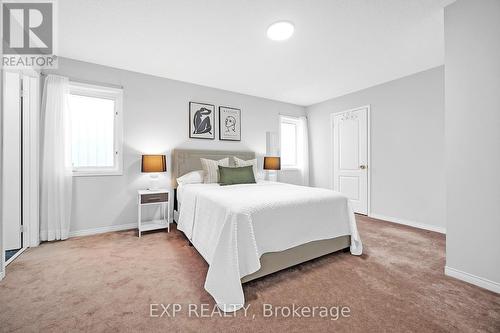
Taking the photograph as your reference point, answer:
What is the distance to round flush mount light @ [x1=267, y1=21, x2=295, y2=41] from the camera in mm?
2213

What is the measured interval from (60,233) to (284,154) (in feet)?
14.4

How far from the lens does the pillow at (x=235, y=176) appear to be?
3209 mm

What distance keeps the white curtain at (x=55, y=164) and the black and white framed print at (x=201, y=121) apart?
1756 millimetres

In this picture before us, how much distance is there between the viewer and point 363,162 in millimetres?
4203

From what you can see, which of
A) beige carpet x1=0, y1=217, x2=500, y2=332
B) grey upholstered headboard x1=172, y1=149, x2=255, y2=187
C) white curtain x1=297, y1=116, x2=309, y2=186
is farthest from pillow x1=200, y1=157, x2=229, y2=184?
white curtain x1=297, y1=116, x2=309, y2=186

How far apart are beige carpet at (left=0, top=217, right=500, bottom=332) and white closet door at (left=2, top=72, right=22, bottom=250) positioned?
31 centimetres

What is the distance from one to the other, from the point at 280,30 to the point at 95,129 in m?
3.02

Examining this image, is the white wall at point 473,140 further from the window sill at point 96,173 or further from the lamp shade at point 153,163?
the window sill at point 96,173

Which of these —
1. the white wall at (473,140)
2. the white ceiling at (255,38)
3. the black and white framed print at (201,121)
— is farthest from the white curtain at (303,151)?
the white wall at (473,140)

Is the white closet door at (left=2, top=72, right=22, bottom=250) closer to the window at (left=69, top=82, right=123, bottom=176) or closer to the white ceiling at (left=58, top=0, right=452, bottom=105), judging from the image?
the window at (left=69, top=82, right=123, bottom=176)

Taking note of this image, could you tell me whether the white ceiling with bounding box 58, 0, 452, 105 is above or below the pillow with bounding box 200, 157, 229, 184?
above

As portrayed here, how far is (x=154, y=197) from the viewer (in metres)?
3.09

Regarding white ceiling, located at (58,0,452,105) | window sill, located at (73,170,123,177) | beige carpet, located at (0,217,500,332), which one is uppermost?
white ceiling, located at (58,0,452,105)

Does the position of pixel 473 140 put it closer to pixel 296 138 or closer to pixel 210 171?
pixel 210 171
